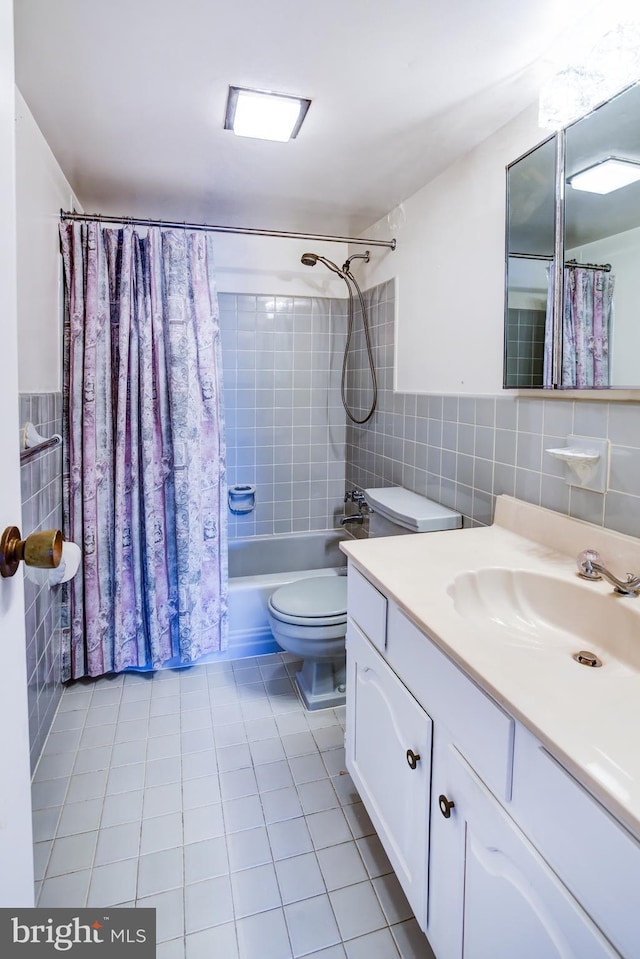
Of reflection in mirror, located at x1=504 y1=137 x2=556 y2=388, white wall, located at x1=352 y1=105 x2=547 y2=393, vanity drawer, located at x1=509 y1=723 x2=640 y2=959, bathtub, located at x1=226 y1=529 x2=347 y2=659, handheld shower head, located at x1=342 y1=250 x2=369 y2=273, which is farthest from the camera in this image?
handheld shower head, located at x1=342 y1=250 x2=369 y2=273

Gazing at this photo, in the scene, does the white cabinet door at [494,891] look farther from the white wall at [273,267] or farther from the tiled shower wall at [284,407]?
the white wall at [273,267]

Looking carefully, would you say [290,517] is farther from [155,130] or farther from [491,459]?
[155,130]

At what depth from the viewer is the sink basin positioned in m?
1.02

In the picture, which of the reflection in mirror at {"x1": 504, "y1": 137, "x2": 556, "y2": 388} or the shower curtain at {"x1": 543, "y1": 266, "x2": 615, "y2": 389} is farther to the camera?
the reflection in mirror at {"x1": 504, "y1": 137, "x2": 556, "y2": 388}

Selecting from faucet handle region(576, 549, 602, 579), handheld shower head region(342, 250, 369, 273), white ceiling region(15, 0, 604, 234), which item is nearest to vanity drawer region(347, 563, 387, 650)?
faucet handle region(576, 549, 602, 579)

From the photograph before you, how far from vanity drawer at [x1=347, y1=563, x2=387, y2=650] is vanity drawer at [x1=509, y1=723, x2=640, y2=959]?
0.51m

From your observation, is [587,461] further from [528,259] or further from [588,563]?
[528,259]

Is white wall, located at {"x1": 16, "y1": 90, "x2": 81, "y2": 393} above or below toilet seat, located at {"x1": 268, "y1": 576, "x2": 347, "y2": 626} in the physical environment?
above

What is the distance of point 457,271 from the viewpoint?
1.87m

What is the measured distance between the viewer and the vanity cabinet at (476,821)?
0.60 metres

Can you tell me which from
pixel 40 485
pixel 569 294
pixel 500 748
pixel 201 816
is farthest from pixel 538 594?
pixel 40 485

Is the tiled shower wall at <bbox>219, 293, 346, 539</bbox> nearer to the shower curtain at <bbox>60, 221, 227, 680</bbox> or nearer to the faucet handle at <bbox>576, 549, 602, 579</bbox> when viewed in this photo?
the shower curtain at <bbox>60, 221, 227, 680</bbox>

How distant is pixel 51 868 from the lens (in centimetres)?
133

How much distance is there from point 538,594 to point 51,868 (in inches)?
57.9
